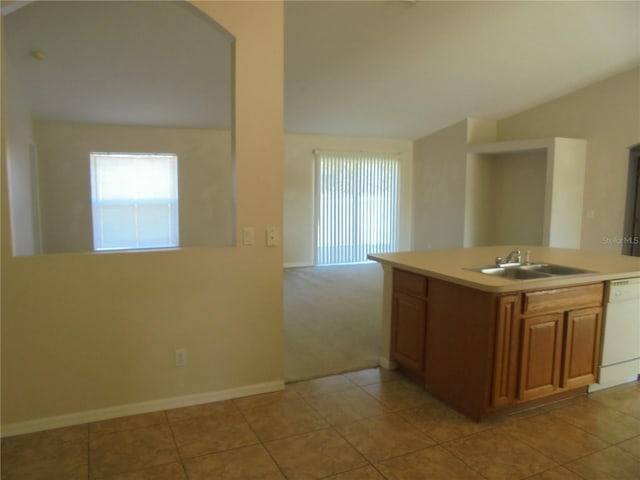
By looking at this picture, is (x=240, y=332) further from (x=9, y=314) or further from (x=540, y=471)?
(x=540, y=471)

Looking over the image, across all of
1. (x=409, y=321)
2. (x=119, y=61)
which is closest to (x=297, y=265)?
(x=119, y=61)

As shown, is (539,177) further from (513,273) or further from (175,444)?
(175,444)

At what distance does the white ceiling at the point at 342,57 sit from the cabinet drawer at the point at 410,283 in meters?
2.31

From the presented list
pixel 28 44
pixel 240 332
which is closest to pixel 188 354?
pixel 240 332

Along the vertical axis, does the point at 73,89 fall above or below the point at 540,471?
above

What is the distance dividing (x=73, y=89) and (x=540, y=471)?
5.90m

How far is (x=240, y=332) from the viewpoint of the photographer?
2932 millimetres

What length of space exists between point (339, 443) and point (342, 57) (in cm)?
424

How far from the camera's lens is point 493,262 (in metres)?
3.27

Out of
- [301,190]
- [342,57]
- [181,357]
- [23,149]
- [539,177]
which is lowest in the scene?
[181,357]

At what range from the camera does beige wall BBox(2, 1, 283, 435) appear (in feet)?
8.13

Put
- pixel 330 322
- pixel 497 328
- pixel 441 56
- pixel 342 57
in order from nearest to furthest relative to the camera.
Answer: pixel 497 328, pixel 330 322, pixel 342 57, pixel 441 56

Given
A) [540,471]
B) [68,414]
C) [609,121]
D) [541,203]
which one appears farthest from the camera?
[541,203]

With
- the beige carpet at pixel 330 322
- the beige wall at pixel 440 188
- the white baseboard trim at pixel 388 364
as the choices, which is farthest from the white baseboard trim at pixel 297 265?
the white baseboard trim at pixel 388 364
